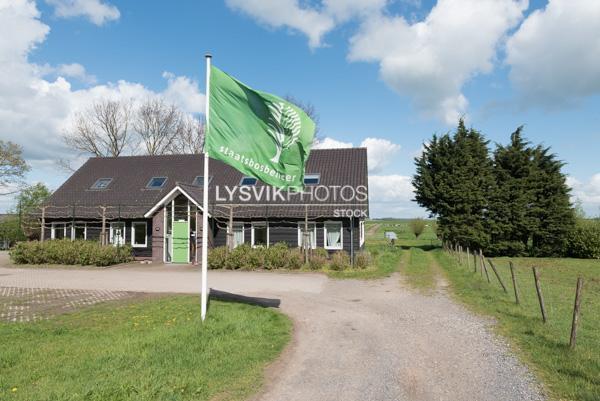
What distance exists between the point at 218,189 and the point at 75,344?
735 inches

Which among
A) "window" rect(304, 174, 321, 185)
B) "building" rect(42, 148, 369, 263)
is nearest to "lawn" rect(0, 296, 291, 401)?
"building" rect(42, 148, 369, 263)

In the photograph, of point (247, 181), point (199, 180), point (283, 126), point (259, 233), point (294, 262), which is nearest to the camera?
point (283, 126)

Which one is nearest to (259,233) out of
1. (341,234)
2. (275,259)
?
(341,234)

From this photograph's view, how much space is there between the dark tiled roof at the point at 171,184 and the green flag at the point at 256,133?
478 inches

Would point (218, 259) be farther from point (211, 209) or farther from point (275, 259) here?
point (211, 209)

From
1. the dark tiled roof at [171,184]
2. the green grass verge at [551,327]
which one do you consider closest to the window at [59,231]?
the dark tiled roof at [171,184]

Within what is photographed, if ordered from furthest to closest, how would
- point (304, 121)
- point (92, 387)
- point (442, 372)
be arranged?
1. point (304, 121)
2. point (442, 372)
3. point (92, 387)

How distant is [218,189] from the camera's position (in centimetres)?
2508

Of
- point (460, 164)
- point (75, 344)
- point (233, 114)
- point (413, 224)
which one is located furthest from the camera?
point (413, 224)

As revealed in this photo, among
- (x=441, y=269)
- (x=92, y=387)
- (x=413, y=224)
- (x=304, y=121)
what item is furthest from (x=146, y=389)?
(x=413, y=224)

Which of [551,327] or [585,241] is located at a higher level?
[585,241]

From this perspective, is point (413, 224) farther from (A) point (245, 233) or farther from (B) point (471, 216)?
(A) point (245, 233)

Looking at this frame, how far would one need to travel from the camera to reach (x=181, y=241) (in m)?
21.5

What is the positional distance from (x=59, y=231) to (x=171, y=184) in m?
7.03
